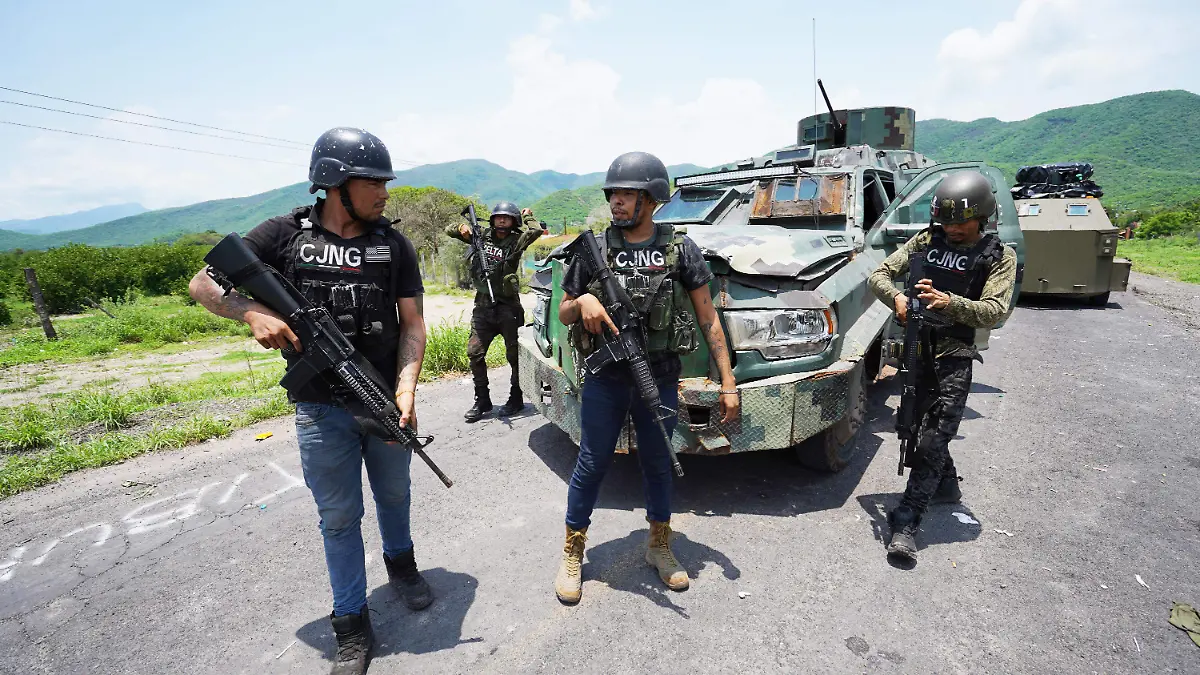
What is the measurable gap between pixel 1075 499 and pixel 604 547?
9.25 feet

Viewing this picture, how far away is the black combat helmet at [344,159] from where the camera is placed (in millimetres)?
2137

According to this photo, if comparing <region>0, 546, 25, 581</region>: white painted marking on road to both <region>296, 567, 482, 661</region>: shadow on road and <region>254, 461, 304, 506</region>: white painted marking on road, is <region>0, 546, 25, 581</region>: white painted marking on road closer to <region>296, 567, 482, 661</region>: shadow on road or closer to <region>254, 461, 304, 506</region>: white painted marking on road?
<region>254, 461, 304, 506</region>: white painted marking on road

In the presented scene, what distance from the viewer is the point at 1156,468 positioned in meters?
3.83

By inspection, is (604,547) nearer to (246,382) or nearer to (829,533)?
A: (829,533)

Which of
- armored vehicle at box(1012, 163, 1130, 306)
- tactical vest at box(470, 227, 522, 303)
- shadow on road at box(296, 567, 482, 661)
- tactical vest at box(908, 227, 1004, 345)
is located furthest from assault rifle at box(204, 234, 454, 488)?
armored vehicle at box(1012, 163, 1130, 306)

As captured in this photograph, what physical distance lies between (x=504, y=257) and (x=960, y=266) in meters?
3.49

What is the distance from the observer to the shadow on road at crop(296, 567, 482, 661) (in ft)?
8.00

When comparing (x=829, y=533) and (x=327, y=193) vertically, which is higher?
(x=327, y=193)

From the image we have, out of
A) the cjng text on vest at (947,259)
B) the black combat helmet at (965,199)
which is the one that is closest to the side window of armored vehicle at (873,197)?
the cjng text on vest at (947,259)

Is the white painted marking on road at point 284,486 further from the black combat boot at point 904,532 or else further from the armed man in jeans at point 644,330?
the black combat boot at point 904,532

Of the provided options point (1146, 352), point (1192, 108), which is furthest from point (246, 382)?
point (1192, 108)

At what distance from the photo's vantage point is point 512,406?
17.7 ft

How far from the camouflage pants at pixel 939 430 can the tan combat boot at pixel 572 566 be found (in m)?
1.76

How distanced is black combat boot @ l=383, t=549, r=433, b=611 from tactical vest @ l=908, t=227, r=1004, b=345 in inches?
113
